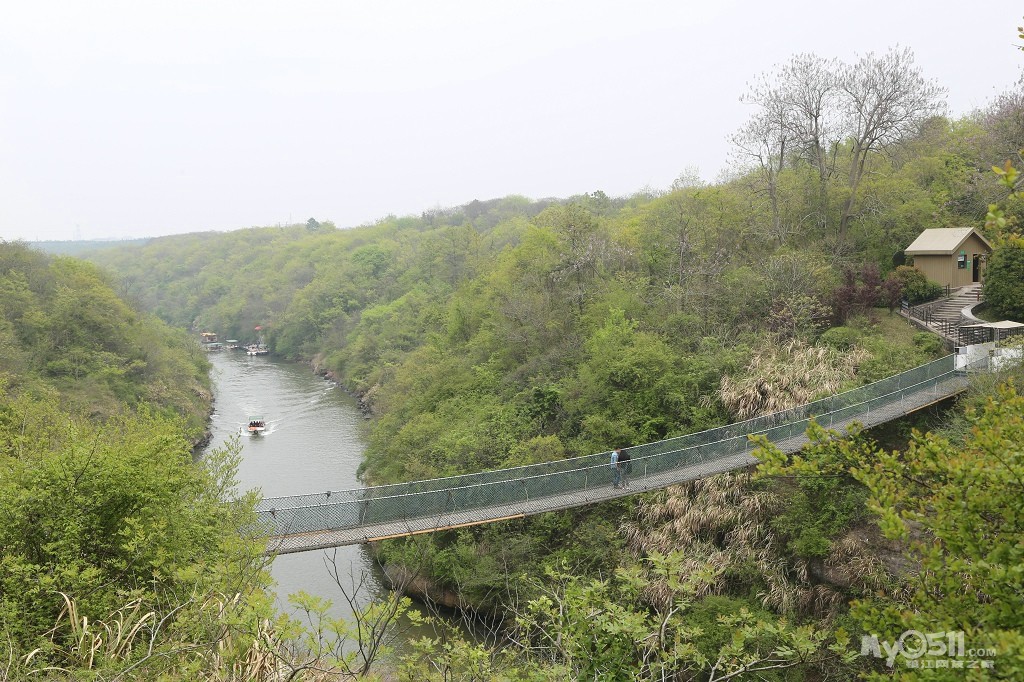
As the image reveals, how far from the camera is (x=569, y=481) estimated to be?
15367 mm

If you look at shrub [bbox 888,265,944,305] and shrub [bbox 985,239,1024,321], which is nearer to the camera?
shrub [bbox 985,239,1024,321]

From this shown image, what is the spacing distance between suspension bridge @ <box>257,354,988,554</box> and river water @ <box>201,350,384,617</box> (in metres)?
1.19

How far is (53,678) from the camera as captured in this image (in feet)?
20.1

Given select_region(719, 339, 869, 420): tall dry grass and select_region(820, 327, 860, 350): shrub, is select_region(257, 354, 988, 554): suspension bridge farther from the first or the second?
select_region(820, 327, 860, 350): shrub

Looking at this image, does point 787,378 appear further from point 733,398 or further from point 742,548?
point 742,548

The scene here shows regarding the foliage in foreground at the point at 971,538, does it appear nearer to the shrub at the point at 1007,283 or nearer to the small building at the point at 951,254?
the shrub at the point at 1007,283

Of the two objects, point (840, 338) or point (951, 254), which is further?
point (951, 254)

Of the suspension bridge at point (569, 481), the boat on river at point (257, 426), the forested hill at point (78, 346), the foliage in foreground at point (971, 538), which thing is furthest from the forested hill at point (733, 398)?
the forested hill at point (78, 346)

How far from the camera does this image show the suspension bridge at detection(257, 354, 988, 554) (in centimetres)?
1352

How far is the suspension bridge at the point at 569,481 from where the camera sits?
13.5 metres

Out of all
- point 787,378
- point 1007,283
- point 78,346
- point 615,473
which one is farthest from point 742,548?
point 78,346

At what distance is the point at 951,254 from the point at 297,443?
A: 26.9 m

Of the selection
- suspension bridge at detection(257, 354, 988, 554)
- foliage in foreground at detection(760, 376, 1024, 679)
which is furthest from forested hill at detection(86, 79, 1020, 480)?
foliage in foreground at detection(760, 376, 1024, 679)

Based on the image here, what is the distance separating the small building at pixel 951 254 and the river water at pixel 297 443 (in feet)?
62.3
